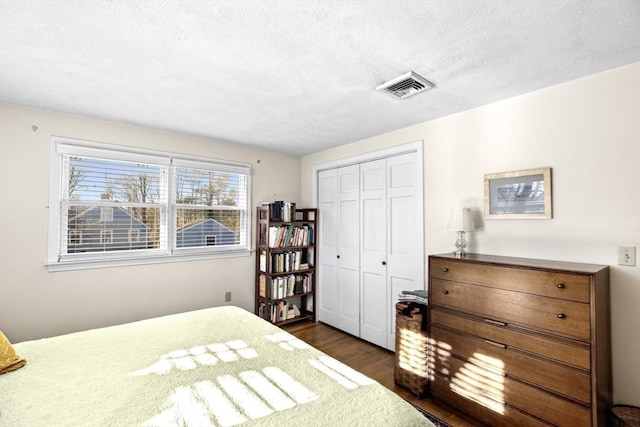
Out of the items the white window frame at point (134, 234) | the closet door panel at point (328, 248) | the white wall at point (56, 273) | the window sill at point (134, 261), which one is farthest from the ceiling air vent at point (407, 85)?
the white window frame at point (134, 234)

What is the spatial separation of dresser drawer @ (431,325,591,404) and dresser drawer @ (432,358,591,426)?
38mm

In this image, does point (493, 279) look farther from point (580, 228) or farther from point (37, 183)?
point (37, 183)

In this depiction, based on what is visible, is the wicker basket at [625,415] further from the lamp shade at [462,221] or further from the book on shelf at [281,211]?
the book on shelf at [281,211]

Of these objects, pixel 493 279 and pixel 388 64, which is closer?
pixel 388 64

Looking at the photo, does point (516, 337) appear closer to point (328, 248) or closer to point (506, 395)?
point (506, 395)

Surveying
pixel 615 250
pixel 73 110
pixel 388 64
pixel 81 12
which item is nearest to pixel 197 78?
pixel 81 12

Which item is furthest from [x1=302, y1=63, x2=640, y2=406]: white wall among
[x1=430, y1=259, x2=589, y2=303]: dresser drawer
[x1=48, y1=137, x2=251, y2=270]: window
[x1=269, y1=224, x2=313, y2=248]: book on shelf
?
[x1=48, y1=137, x2=251, y2=270]: window

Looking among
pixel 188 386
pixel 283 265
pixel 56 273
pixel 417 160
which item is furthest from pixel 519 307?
pixel 56 273

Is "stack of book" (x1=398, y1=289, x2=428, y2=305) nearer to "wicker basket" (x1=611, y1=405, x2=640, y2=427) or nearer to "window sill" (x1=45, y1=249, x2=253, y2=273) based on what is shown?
"wicker basket" (x1=611, y1=405, x2=640, y2=427)

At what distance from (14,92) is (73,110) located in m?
0.41

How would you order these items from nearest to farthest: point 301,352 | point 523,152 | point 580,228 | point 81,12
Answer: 1. point 81,12
2. point 301,352
3. point 580,228
4. point 523,152

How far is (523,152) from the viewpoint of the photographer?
2.34 m

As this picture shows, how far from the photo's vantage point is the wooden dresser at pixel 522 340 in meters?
1.71

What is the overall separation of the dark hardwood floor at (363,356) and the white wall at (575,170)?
1.12 metres
